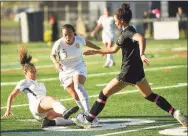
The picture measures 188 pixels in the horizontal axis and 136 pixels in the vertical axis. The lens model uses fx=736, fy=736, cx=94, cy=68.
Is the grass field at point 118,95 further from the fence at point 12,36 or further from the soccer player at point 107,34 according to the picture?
the fence at point 12,36

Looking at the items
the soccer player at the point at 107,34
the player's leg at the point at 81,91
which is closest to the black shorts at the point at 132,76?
the player's leg at the point at 81,91

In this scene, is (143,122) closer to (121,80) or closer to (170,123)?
(170,123)

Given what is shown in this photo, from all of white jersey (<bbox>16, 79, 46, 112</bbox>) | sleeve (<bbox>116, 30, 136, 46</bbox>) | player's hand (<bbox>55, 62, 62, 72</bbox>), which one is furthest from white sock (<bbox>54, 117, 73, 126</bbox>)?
sleeve (<bbox>116, 30, 136, 46</bbox>)

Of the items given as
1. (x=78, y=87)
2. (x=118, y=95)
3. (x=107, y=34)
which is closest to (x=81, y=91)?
(x=78, y=87)

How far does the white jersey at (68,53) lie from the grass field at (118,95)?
128 centimetres

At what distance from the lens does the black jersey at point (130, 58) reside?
Result: 12.0 m

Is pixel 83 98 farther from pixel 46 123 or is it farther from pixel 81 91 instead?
pixel 46 123

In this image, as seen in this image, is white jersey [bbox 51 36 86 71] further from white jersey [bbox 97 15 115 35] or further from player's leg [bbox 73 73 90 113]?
white jersey [bbox 97 15 115 35]

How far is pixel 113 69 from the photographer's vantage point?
84.8ft

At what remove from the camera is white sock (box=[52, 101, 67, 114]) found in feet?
42.2

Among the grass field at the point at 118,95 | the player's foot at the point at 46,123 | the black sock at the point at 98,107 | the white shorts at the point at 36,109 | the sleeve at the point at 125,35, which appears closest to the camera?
the sleeve at the point at 125,35

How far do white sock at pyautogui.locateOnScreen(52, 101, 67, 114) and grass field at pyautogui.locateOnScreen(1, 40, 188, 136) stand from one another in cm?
39

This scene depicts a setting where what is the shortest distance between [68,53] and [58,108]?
144cm

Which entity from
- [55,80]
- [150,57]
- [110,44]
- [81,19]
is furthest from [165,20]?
[55,80]
